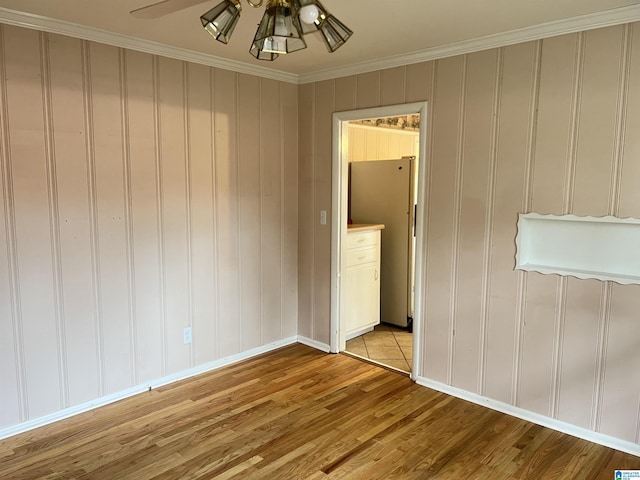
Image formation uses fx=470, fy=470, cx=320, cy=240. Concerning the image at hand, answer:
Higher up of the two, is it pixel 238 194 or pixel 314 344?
pixel 238 194

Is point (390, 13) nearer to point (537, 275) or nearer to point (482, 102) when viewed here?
point (482, 102)

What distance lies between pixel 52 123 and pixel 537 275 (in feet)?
9.72

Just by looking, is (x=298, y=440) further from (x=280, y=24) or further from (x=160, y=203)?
(x=280, y=24)

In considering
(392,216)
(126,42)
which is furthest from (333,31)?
(392,216)

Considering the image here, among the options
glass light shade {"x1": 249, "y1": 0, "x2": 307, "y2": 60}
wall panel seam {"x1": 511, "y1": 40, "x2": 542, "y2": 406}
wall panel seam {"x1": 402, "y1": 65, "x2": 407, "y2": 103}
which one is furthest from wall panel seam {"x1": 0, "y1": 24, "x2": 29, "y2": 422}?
wall panel seam {"x1": 511, "y1": 40, "x2": 542, "y2": 406}

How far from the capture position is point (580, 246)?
2.67 metres

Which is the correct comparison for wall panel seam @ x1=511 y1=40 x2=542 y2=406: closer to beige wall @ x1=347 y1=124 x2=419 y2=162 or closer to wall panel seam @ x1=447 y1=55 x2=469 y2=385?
wall panel seam @ x1=447 y1=55 x2=469 y2=385

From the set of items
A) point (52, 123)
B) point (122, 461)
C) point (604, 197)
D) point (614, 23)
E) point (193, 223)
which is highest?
point (614, 23)

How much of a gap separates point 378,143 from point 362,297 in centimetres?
184

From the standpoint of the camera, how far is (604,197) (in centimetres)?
252

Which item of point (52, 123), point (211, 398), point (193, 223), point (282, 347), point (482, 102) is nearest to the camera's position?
point (52, 123)

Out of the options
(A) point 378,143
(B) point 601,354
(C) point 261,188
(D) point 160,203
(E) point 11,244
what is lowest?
(B) point 601,354

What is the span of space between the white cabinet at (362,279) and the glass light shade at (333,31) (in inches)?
100

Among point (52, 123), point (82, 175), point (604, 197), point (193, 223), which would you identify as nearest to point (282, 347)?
point (193, 223)
